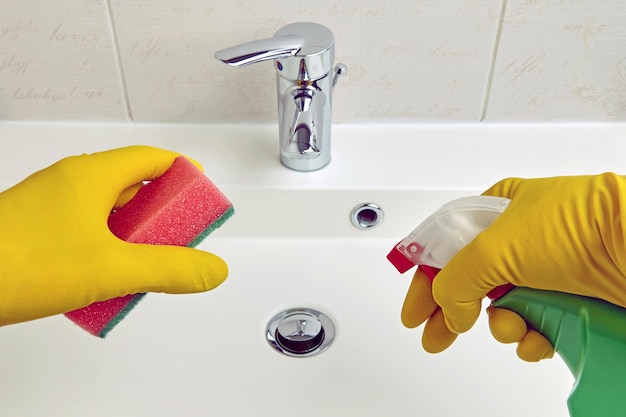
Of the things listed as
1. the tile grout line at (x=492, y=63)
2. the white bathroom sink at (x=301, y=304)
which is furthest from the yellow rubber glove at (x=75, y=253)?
the tile grout line at (x=492, y=63)

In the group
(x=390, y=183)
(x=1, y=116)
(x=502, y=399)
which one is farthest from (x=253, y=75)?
(x=502, y=399)

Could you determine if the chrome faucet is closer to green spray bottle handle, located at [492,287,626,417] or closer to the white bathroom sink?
the white bathroom sink

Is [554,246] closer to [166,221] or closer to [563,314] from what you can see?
[563,314]

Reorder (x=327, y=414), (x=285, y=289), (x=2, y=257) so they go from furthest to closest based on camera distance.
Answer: (x=285, y=289), (x=327, y=414), (x=2, y=257)

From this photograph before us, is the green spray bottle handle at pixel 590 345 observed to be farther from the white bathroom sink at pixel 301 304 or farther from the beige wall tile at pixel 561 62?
the beige wall tile at pixel 561 62

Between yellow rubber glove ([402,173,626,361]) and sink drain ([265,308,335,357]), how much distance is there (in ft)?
0.55

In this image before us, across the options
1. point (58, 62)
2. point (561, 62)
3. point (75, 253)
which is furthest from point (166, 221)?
point (561, 62)

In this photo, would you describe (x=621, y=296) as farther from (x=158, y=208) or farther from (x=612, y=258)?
(x=158, y=208)

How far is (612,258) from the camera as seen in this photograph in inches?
16.7

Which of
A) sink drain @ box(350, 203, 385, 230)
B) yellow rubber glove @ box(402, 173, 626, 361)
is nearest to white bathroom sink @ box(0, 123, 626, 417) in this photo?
sink drain @ box(350, 203, 385, 230)

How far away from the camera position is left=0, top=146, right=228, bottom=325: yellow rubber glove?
423 mm

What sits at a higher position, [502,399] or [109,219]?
[109,219]

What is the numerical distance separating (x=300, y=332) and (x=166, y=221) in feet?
0.62

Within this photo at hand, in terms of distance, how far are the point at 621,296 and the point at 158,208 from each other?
0.31 m
